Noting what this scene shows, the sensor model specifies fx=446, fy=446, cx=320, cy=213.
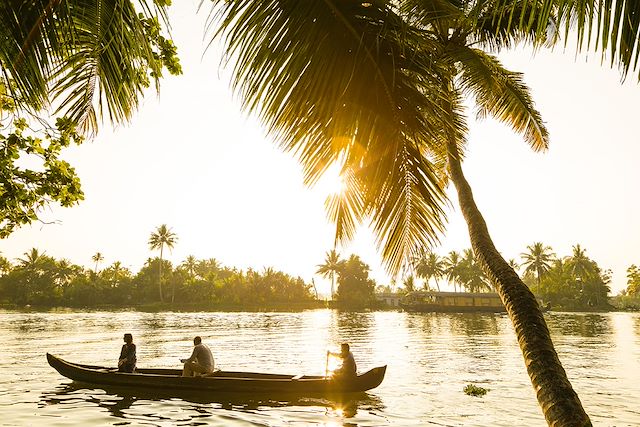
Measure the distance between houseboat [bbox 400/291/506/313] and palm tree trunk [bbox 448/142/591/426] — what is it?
244 ft

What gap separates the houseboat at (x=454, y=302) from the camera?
73438mm

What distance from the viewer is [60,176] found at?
8297 millimetres

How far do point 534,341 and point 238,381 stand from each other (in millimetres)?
11724

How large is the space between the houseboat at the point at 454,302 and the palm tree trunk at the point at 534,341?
74.3m

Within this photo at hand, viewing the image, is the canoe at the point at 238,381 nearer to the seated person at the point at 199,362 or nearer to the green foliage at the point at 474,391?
the seated person at the point at 199,362

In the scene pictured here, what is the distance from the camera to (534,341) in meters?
2.76

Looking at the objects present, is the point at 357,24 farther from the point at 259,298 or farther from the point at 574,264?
the point at 574,264

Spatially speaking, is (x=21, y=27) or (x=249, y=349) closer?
(x=21, y=27)

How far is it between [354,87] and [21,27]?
1.66 metres

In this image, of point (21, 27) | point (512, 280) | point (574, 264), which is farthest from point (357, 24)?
point (574, 264)

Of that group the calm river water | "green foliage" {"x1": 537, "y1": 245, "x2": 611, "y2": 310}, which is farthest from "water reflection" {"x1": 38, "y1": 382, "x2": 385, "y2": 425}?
"green foliage" {"x1": 537, "y1": 245, "x2": 611, "y2": 310}

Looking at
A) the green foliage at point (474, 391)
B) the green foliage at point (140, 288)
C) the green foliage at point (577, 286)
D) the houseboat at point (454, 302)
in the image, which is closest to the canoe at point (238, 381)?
the green foliage at point (474, 391)

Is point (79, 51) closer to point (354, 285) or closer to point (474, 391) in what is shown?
point (474, 391)

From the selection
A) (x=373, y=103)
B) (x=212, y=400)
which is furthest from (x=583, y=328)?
(x=373, y=103)
